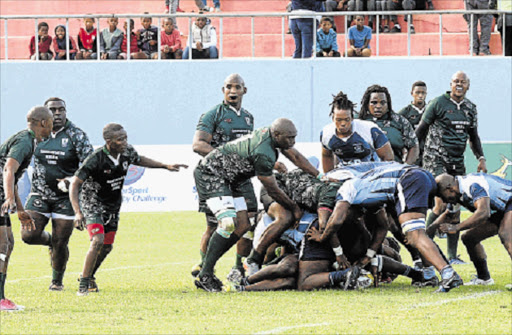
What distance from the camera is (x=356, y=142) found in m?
12.1

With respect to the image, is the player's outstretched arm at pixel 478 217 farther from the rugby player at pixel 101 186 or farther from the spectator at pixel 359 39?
the spectator at pixel 359 39

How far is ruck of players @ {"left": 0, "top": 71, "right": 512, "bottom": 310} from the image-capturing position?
1077cm

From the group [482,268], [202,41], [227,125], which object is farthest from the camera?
[202,41]

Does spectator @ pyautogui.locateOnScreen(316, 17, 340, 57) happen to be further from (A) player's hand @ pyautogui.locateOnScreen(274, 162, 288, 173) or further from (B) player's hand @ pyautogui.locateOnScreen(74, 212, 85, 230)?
(B) player's hand @ pyautogui.locateOnScreen(74, 212, 85, 230)

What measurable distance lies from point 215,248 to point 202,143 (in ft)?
5.66

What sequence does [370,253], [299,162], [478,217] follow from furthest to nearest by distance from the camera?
[299,162] < [370,253] < [478,217]

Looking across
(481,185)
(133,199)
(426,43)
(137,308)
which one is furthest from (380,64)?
(137,308)

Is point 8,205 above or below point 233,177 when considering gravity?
below

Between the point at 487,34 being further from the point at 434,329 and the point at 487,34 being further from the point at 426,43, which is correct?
the point at 434,329

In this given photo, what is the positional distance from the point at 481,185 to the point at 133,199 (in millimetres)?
11308

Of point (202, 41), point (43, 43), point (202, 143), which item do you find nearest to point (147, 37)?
point (202, 41)

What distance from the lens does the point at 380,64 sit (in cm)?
2356

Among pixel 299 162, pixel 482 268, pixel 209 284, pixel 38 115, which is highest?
pixel 38 115

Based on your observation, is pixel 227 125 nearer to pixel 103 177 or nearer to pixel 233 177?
pixel 233 177
